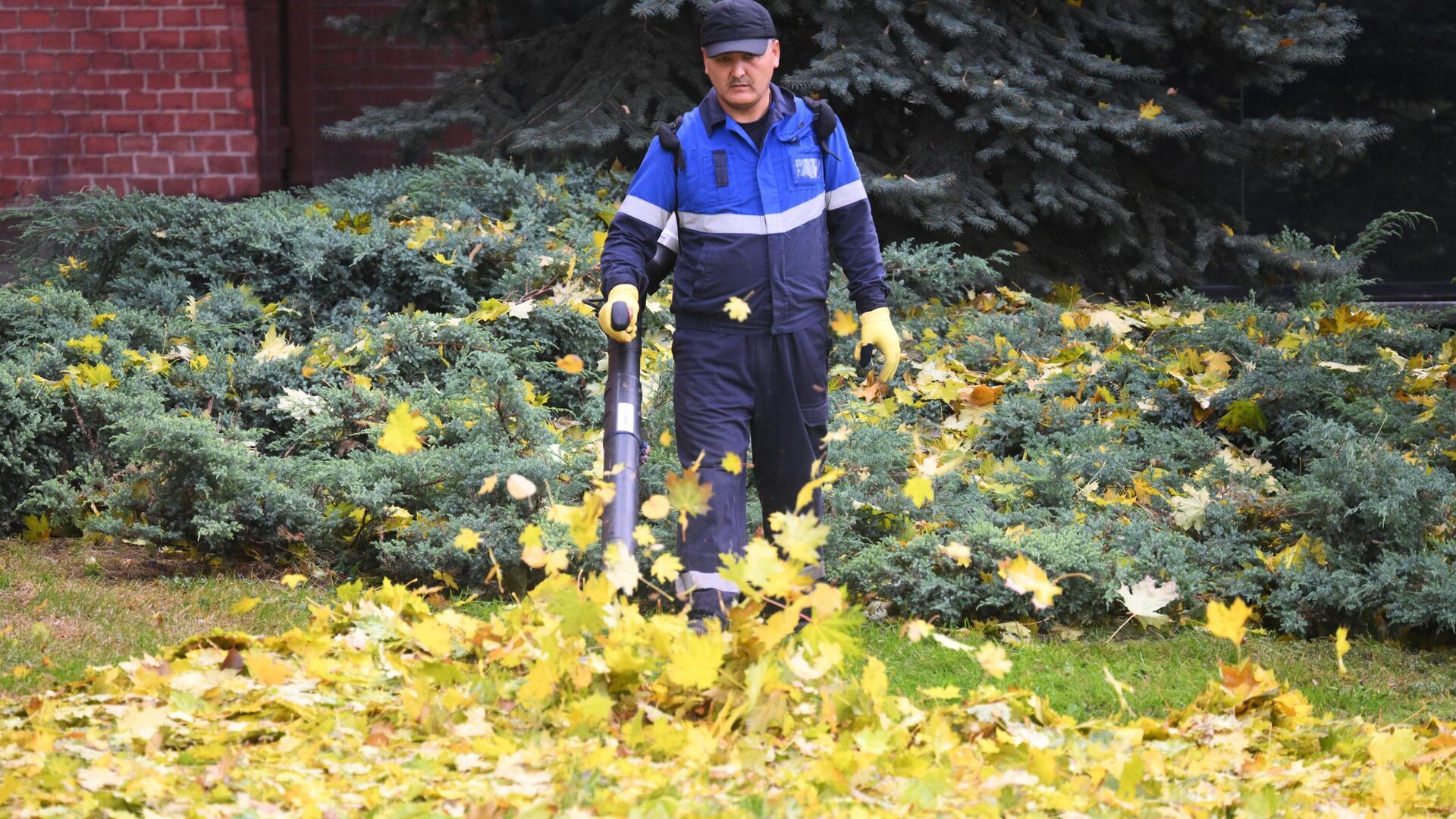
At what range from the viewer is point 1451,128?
331 inches

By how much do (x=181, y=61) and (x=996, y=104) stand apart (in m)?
4.68

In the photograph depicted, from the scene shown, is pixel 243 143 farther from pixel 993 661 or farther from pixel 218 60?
pixel 993 661

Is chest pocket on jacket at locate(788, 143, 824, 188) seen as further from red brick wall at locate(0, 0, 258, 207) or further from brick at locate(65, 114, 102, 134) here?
brick at locate(65, 114, 102, 134)

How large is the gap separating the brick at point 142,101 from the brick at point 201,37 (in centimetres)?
39

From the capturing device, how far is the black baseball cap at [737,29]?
3.59m

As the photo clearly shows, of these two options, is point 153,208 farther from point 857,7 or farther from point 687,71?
point 857,7

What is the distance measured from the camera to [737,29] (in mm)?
3588

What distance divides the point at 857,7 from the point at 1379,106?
11.3ft

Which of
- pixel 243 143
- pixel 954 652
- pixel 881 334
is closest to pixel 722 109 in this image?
pixel 881 334

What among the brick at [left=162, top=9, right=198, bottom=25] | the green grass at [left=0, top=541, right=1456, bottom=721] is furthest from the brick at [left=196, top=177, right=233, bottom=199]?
the green grass at [left=0, top=541, right=1456, bottom=721]

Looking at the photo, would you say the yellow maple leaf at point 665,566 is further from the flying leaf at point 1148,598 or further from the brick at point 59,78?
the brick at point 59,78

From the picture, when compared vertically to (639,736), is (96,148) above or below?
above

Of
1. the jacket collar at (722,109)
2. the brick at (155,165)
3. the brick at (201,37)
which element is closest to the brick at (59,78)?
the brick at (155,165)

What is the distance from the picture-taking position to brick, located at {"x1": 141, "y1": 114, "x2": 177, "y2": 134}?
816cm
